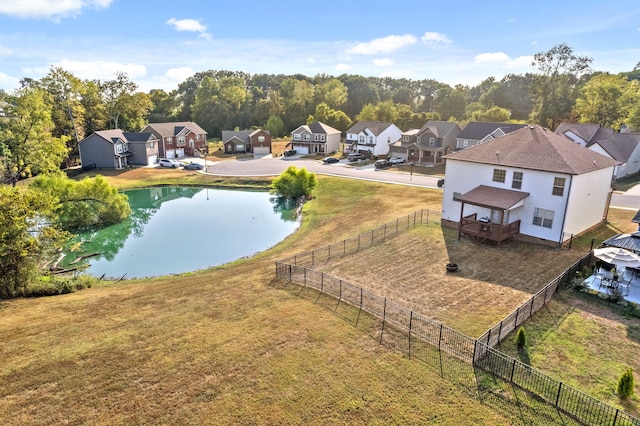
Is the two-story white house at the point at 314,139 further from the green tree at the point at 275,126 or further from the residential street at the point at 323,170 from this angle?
the green tree at the point at 275,126

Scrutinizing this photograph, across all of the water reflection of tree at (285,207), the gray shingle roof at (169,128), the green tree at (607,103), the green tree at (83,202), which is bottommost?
the water reflection of tree at (285,207)

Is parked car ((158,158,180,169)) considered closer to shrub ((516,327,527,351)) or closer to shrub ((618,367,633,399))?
shrub ((516,327,527,351))

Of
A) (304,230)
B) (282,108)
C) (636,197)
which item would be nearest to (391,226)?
(304,230)

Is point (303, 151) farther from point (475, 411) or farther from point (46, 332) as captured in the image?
point (475, 411)

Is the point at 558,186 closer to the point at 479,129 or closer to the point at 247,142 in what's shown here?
the point at 479,129

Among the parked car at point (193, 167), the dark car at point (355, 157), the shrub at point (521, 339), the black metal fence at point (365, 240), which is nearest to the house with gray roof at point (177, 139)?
the parked car at point (193, 167)

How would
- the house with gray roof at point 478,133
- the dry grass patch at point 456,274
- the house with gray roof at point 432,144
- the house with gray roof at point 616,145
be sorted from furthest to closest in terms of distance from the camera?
the house with gray roof at point 432,144 < the house with gray roof at point 478,133 < the house with gray roof at point 616,145 < the dry grass patch at point 456,274

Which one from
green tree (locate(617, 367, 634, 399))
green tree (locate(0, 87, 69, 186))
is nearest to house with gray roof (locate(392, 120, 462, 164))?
green tree (locate(0, 87, 69, 186))
